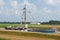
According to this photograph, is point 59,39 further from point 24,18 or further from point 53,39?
point 24,18

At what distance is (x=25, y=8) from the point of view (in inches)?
2445

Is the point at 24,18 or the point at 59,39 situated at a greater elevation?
the point at 24,18

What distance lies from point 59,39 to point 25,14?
110 ft

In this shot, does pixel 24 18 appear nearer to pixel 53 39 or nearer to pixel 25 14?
pixel 25 14

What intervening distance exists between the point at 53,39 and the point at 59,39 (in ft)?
3.47

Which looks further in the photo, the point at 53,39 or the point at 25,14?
the point at 25,14

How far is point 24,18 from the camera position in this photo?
63.9 m

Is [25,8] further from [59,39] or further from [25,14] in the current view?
[59,39]

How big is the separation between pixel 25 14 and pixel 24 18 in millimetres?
1766

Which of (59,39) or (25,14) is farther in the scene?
(25,14)

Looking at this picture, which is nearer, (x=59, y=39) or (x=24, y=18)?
(x=59, y=39)

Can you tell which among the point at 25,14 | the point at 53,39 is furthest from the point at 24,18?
the point at 53,39

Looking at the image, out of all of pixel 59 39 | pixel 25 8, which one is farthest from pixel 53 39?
pixel 25 8

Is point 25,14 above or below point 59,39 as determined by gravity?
above
